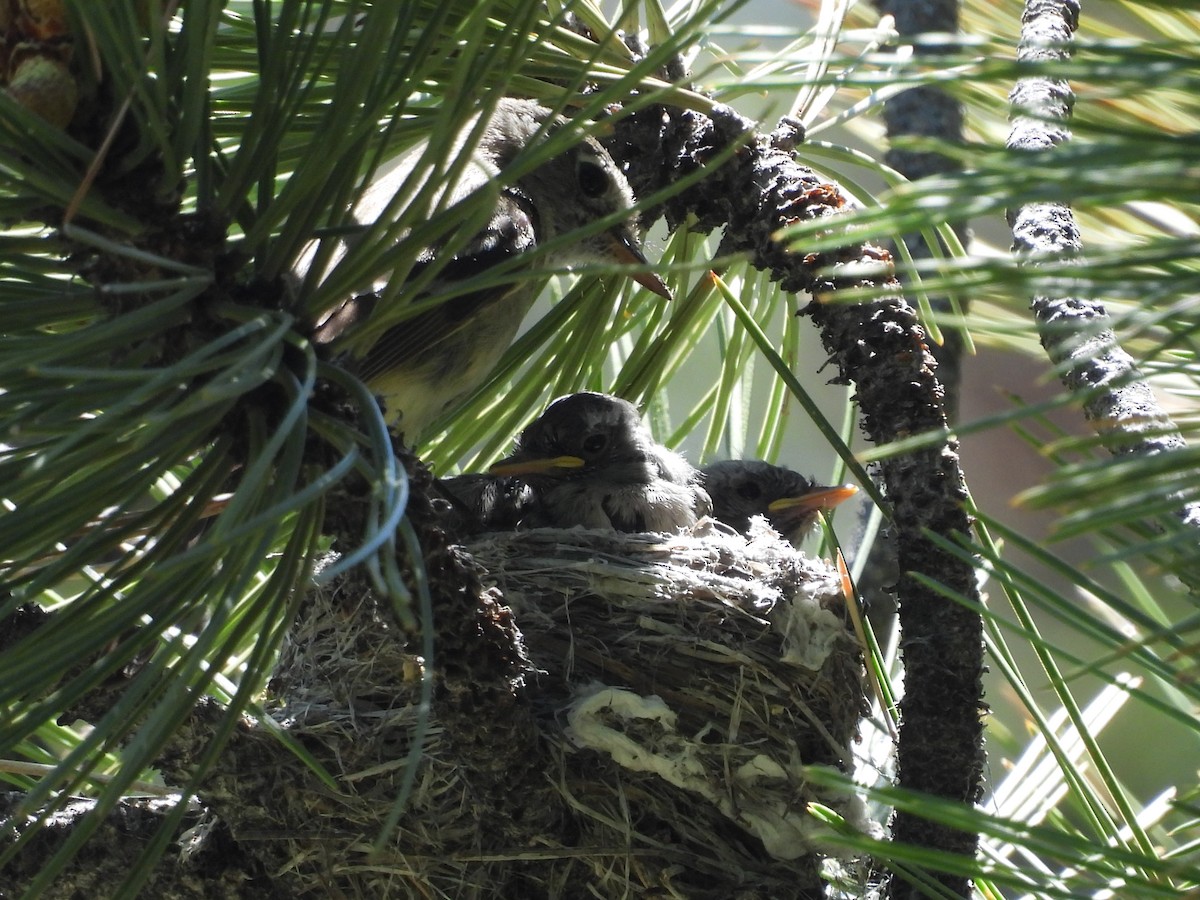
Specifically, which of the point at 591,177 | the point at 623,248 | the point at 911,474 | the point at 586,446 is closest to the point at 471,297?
the point at 586,446

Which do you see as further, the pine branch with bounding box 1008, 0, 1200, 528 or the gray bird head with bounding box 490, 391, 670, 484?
the gray bird head with bounding box 490, 391, 670, 484

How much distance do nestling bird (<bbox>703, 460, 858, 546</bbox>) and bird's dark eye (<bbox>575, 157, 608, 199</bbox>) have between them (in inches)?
32.2

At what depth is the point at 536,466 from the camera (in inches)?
115

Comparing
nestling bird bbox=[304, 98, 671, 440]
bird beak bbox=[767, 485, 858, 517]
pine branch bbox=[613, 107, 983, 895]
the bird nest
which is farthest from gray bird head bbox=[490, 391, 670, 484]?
pine branch bbox=[613, 107, 983, 895]

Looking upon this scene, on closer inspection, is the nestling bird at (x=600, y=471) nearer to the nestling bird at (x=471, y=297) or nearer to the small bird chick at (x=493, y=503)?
the small bird chick at (x=493, y=503)

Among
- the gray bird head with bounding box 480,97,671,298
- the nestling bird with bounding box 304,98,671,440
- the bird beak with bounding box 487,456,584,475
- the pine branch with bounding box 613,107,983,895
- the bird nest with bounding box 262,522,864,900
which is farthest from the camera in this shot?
the gray bird head with bounding box 480,97,671,298

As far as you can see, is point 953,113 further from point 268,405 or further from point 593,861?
point 268,405

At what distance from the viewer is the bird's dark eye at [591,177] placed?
10.9ft

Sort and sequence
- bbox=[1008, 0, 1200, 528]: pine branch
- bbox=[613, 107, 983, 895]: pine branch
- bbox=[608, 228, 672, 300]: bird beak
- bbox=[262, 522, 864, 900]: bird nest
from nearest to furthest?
bbox=[1008, 0, 1200, 528]: pine branch, bbox=[613, 107, 983, 895]: pine branch, bbox=[262, 522, 864, 900]: bird nest, bbox=[608, 228, 672, 300]: bird beak

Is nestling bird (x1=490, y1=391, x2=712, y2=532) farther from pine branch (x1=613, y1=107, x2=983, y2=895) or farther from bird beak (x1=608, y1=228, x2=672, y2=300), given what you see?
pine branch (x1=613, y1=107, x2=983, y2=895)

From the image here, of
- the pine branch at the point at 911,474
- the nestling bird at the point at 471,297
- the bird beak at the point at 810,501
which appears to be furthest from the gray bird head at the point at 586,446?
the pine branch at the point at 911,474

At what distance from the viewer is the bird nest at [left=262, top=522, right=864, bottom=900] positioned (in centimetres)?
165

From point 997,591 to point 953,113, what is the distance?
7.16 feet

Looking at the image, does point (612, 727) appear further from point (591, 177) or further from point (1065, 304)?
point (591, 177)
